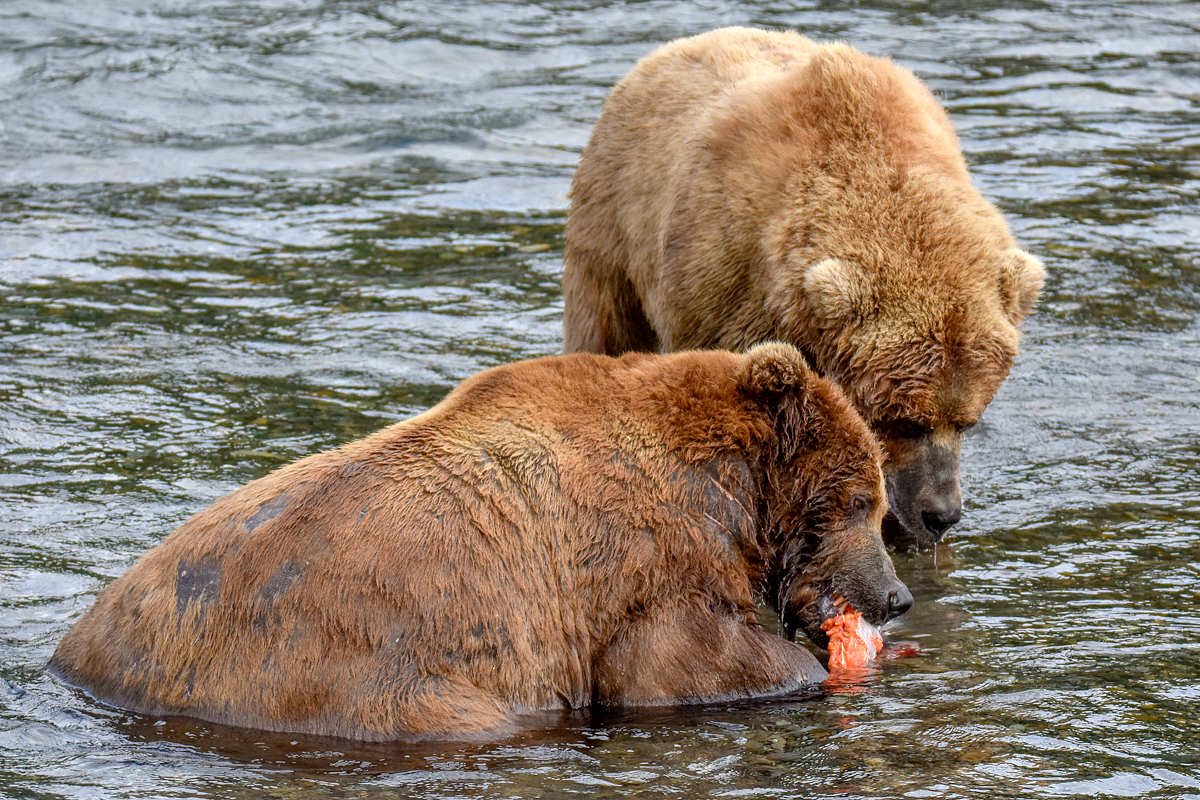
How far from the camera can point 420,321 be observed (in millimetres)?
11211

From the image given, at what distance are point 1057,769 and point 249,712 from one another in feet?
8.86

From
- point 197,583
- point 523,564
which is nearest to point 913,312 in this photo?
point 523,564

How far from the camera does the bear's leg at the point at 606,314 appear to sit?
29.4 ft

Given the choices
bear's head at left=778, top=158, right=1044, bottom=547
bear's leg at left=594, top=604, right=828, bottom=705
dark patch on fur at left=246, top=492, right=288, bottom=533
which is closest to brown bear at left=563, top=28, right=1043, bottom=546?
bear's head at left=778, top=158, right=1044, bottom=547

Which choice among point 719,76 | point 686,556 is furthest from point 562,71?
point 686,556

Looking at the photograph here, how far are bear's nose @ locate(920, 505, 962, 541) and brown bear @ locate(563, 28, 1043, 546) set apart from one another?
12mm

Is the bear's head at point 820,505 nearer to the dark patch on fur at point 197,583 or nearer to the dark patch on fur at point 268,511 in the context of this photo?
the dark patch on fur at point 268,511

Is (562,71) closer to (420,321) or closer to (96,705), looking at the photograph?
(420,321)

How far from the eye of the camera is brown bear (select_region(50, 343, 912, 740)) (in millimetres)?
5688

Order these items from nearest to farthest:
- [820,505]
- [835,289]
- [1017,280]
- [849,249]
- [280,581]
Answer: [280,581]
[820,505]
[835,289]
[849,249]
[1017,280]

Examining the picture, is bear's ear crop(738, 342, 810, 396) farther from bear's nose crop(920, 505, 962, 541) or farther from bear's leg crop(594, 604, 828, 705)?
bear's nose crop(920, 505, 962, 541)

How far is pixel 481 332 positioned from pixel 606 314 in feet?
6.97

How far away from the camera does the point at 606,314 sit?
9039 mm

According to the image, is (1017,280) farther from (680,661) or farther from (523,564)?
(523,564)
